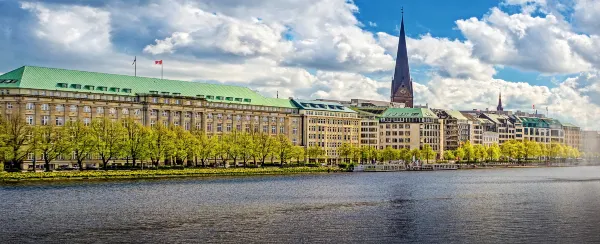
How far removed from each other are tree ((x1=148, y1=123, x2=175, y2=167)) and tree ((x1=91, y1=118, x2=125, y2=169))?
5.40m

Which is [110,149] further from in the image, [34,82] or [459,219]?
[459,219]

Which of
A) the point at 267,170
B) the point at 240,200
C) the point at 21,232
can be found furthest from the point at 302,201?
the point at 267,170

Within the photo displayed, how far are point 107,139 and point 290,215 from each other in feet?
257

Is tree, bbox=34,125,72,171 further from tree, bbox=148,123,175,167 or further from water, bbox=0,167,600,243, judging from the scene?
water, bbox=0,167,600,243

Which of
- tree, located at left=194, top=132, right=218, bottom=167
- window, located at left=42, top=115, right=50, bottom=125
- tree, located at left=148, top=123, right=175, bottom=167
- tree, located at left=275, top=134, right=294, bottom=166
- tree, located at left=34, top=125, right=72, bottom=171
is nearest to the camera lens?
tree, located at left=34, top=125, right=72, bottom=171

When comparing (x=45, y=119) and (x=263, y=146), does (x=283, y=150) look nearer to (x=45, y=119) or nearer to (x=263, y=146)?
(x=263, y=146)

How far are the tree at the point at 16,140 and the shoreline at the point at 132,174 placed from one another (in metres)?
6.09

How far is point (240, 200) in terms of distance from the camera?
8994cm

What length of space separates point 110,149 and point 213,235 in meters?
87.2

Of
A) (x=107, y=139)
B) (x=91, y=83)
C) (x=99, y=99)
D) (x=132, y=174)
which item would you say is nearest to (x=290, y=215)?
(x=132, y=174)

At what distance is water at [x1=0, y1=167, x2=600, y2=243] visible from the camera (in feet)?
197

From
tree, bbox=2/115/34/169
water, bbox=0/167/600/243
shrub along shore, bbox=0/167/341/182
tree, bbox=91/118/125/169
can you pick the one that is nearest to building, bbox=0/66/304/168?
tree, bbox=91/118/125/169

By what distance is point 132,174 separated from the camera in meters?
136

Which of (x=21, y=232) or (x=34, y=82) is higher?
(x=34, y=82)
